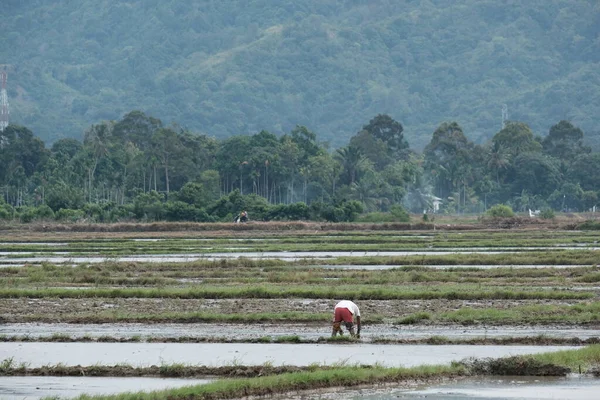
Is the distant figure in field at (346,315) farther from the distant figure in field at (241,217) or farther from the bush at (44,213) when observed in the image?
the bush at (44,213)

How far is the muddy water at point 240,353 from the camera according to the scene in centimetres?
1989

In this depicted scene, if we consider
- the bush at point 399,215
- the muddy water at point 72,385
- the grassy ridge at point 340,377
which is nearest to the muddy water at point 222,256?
the muddy water at point 72,385

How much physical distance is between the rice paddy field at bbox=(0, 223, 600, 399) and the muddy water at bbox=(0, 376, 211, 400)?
0.11 meters

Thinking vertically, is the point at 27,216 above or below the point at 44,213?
below

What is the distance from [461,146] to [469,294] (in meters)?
109

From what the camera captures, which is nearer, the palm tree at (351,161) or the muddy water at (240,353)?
the muddy water at (240,353)

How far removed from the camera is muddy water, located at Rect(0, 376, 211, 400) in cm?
1706

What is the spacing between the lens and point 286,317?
25.5 metres

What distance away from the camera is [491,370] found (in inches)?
752

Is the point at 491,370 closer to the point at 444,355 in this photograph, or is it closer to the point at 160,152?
the point at 444,355

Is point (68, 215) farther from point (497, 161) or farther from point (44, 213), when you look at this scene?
point (497, 161)

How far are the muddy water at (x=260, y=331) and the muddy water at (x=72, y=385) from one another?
4587mm

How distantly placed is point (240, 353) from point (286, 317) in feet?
15.1

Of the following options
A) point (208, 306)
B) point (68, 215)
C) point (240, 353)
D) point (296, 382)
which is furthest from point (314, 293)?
point (68, 215)
